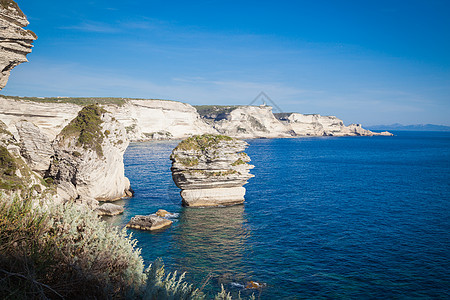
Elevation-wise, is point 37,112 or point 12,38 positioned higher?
point 12,38

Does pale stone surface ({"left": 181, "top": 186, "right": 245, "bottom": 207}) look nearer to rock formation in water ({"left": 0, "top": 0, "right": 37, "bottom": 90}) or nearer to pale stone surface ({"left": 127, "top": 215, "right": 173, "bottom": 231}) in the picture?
pale stone surface ({"left": 127, "top": 215, "right": 173, "bottom": 231})

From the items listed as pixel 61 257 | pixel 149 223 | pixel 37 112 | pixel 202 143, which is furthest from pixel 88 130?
pixel 37 112

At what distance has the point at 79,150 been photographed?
1430 inches

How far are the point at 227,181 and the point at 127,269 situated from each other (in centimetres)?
3127

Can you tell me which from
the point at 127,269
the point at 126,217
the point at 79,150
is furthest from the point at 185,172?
the point at 127,269

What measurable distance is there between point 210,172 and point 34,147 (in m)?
21.0

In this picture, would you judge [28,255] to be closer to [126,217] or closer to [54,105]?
[126,217]

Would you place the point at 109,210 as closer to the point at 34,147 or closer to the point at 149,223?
the point at 149,223

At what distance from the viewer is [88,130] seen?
1518 inches

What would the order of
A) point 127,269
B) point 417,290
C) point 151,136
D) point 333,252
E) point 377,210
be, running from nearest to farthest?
point 127,269 → point 417,290 → point 333,252 → point 377,210 → point 151,136

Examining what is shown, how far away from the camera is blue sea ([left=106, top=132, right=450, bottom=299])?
19031mm

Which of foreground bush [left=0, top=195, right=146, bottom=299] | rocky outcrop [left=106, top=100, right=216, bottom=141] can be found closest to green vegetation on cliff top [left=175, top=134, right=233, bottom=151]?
foreground bush [left=0, top=195, right=146, bottom=299]

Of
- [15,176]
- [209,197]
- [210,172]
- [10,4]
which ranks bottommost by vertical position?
[209,197]

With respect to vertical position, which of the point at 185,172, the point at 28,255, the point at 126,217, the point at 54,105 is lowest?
the point at 126,217
